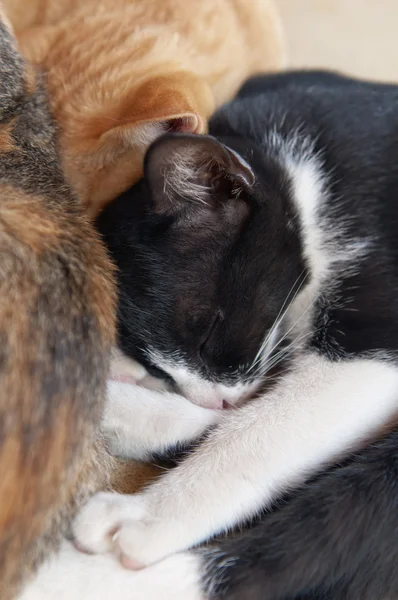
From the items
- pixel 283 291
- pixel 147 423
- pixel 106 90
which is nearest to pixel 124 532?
pixel 147 423

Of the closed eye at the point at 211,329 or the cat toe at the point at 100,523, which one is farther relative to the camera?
the closed eye at the point at 211,329

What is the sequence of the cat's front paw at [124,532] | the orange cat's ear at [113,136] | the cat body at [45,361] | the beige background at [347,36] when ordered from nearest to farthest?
the cat body at [45,361] → the cat's front paw at [124,532] → the orange cat's ear at [113,136] → the beige background at [347,36]

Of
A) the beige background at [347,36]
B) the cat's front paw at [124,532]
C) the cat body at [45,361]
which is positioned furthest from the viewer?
the beige background at [347,36]

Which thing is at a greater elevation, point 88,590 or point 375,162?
point 375,162

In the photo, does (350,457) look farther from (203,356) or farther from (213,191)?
(213,191)

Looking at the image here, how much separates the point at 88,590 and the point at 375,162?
814 mm

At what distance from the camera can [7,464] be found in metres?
0.68

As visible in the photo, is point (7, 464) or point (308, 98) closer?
point (7, 464)

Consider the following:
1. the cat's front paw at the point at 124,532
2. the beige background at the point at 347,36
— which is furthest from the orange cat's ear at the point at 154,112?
the beige background at the point at 347,36

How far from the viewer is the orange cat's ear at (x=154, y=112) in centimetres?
92

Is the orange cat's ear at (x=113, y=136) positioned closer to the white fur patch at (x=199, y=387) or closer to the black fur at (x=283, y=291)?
the black fur at (x=283, y=291)

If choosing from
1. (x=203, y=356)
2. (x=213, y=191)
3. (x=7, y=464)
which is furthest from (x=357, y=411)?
(x=7, y=464)

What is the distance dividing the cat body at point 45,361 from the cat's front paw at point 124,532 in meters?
0.03

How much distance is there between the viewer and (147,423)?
1.00 m
